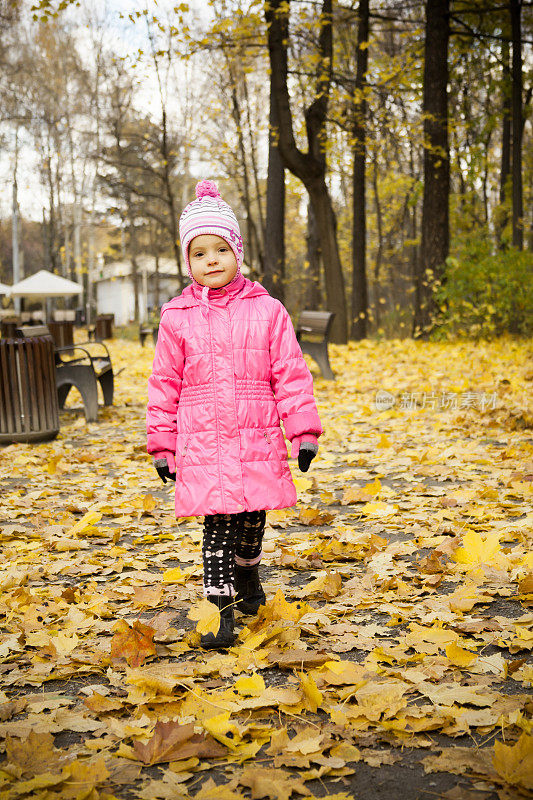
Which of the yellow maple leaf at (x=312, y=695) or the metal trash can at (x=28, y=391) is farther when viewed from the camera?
the metal trash can at (x=28, y=391)

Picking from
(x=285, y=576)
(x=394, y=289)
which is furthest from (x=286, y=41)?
(x=394, y=289)

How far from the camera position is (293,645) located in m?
2.83

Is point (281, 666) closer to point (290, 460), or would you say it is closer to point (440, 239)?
point (290, 460)

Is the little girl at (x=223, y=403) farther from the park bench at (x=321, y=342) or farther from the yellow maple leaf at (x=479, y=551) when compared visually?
the park bench at (x=321, y=342)

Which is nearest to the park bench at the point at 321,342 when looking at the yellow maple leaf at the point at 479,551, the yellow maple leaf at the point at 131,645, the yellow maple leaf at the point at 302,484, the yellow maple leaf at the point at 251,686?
the yellow maple leaf at the point at 302,484

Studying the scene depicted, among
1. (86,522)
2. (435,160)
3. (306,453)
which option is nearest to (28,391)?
(86,522)

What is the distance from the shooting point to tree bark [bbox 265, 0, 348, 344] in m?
13.1

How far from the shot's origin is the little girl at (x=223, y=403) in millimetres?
2846

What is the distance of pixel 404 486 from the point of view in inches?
202

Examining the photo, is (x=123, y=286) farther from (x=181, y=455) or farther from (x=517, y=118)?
(x=181, y=455)

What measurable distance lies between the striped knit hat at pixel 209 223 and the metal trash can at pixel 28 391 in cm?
460

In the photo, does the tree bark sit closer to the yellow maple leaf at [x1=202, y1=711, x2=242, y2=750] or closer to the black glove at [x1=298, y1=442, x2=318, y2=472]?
the black glove at [x1=298, y1=442, x2=318, y2=472]

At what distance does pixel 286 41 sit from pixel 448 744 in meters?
12.7

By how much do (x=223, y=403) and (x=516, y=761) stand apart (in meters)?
1.52
